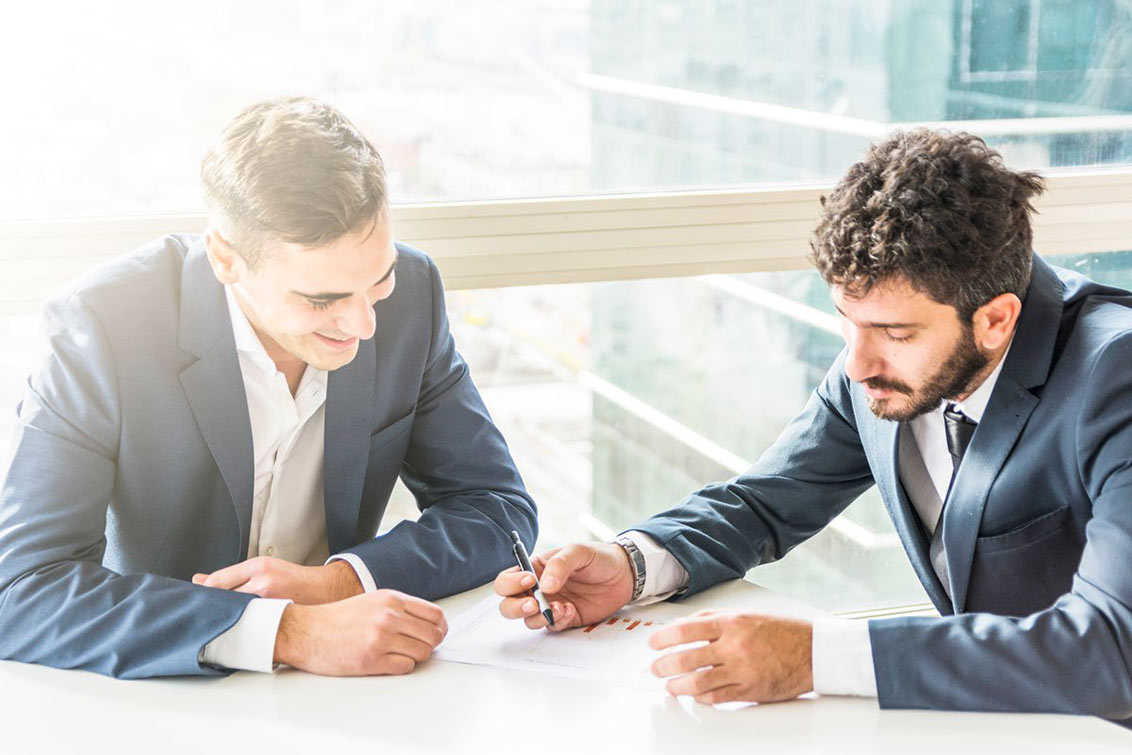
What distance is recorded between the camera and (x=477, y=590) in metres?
1.92

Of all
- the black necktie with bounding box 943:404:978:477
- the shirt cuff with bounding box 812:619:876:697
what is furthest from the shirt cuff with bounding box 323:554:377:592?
the black necktie with bounding box 943:404:978:477

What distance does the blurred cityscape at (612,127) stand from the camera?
254cm

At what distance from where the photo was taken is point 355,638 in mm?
1567

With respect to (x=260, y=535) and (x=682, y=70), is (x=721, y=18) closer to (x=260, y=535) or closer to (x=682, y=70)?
(x=682, y=70)

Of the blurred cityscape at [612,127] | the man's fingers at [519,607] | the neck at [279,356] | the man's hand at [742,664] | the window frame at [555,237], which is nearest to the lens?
the man's hand at [742,664]

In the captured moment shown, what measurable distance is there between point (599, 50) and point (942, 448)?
133 centimetres

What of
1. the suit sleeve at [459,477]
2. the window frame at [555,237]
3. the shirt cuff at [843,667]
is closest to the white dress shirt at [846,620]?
the shirt cuff at [843,667]

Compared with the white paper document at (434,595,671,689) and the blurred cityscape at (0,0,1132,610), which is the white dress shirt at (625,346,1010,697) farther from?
the blurred cityscape at (0,0,1132,610)

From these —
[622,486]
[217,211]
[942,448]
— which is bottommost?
[622,486]

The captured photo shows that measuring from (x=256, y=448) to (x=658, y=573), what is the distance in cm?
65

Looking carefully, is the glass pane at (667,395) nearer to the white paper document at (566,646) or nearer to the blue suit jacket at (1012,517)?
the blue suit jacket at (1012,517)

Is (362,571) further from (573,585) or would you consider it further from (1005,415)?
(1005,415)

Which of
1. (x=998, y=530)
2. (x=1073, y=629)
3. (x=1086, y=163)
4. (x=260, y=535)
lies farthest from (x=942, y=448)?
(x=1086, y=163)

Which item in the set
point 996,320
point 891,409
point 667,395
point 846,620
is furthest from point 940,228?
point 667,395
